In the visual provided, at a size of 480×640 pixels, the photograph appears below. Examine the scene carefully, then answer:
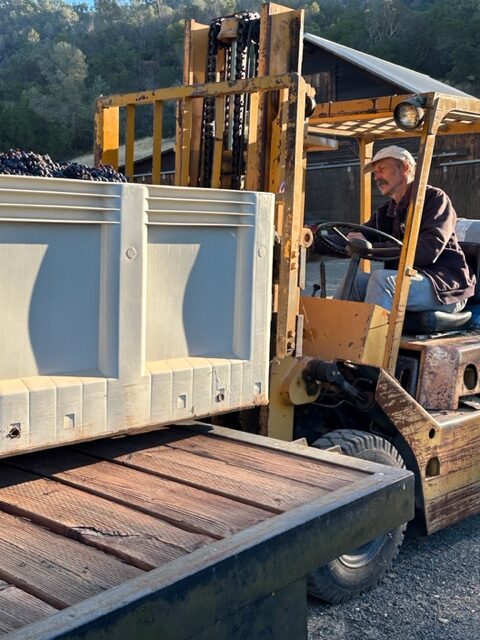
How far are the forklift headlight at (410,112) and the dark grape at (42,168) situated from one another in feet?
6.17

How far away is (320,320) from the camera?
465cm

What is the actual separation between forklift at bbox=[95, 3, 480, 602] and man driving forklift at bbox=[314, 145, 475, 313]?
132 mm

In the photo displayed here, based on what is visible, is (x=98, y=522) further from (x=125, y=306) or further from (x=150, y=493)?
(x=125, y=306)

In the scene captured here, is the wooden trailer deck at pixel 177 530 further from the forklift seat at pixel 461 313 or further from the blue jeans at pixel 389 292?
the forklift seat at pixel 461 313

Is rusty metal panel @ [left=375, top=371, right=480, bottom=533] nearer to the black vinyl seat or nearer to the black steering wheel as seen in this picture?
the black vinyl seat

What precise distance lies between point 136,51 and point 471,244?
60370 mm

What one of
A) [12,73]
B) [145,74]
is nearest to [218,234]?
[145,74]

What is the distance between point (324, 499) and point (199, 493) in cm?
42

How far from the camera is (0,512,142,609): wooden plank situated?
6.86 ft

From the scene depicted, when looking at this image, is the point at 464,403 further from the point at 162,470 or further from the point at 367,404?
the point at 162,470

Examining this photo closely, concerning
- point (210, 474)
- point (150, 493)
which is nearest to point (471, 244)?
point (210, 474)

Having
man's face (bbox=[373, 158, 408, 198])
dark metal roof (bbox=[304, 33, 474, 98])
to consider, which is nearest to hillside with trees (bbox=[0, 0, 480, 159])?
dark metal roof (bbox=[304, 33, 474, 98])

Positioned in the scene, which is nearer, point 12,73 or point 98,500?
point 98,500

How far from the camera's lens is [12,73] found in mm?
62281
